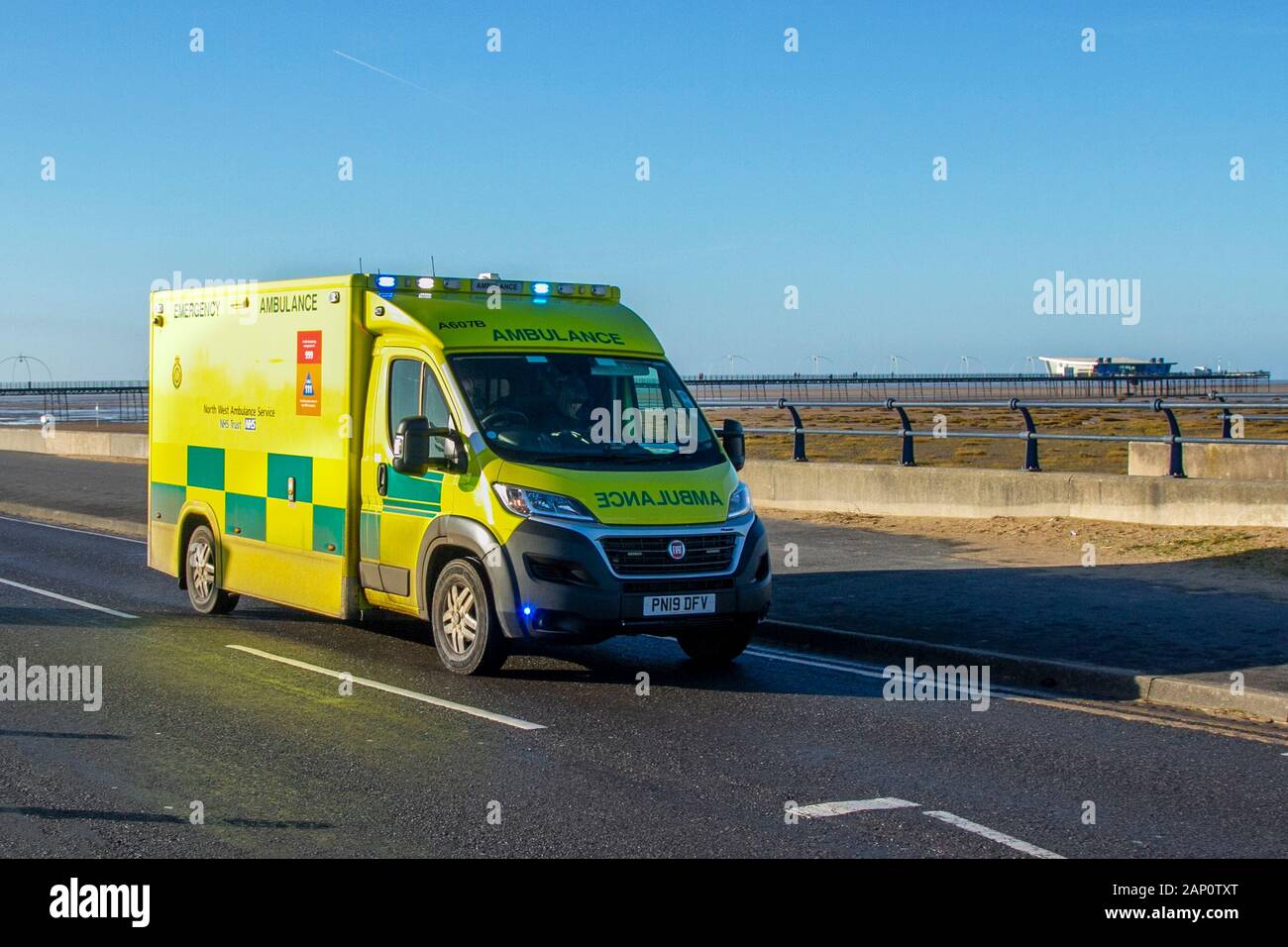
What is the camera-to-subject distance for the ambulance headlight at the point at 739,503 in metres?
10.3

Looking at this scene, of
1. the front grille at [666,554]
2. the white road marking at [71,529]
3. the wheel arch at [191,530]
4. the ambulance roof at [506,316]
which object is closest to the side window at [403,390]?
the ambulance roof at [506,316]

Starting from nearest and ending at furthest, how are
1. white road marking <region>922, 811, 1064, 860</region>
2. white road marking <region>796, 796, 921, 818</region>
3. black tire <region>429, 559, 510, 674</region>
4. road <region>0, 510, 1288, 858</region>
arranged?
white road marking <region>922, 811, 1064, 860</region> → road <region>0, 510, 1288, 858</region> → white road marking <region>796, 796, 921, 818</region> → black tire <region>429, 559, 510, 674</region>

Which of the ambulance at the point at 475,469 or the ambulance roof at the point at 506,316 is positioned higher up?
the ambulance roof at the point at 506,316

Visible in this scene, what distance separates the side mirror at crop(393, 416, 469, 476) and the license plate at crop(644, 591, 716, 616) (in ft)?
5.07

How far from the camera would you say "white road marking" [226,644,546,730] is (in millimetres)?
8883

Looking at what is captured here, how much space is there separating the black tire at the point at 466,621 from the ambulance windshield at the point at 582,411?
86cm

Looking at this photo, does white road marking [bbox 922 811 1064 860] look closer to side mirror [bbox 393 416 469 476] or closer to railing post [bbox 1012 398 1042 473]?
side mirror [bbox 393 416 469 476]

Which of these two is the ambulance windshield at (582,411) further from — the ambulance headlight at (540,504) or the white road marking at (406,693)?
the white road marking at (406,693)

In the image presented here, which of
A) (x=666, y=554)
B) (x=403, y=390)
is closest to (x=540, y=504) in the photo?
(x=666, y=554)

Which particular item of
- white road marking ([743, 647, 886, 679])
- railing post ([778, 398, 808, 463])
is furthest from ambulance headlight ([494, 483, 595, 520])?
railing post ([778, 398, 808, 463])

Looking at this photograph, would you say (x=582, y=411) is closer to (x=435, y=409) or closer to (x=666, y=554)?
(x=435, y=409)

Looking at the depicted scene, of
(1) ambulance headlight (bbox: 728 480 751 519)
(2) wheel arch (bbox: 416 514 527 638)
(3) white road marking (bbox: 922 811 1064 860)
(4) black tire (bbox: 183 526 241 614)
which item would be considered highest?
(1) ambulance headlight (bbox: 728 480 751 519)
